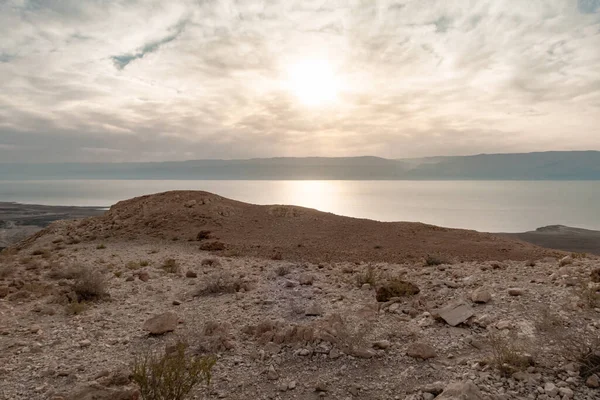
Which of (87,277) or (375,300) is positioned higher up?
(87,277)

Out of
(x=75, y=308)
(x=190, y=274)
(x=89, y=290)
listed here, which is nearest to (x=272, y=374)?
(x=75, y=308)

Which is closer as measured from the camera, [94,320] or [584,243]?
[94,320]

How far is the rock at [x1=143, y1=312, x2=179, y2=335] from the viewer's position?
7180 millimetres

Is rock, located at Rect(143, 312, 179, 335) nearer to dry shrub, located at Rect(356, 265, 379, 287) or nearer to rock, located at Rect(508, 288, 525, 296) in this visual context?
dry shrub, located at Rect(356, 265, 379, 287)

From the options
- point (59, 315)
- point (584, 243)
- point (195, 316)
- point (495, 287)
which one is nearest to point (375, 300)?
point (495, 287)

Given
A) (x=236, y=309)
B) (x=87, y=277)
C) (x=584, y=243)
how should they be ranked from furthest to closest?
1. (x=584, y=243)
2. (x=87, y=277)
3. (x=236, y=309)

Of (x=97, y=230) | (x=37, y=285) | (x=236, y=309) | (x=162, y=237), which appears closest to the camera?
(x=236, y=309)

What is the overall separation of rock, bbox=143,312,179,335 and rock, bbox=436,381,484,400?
16.6 feet

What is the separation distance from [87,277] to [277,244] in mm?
9781

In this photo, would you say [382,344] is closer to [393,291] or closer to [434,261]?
[393,291]

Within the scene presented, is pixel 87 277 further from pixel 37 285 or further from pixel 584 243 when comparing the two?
pixel 584 243

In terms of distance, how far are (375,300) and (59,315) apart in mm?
7119

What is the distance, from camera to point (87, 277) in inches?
388

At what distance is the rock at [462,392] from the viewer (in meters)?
4.21
